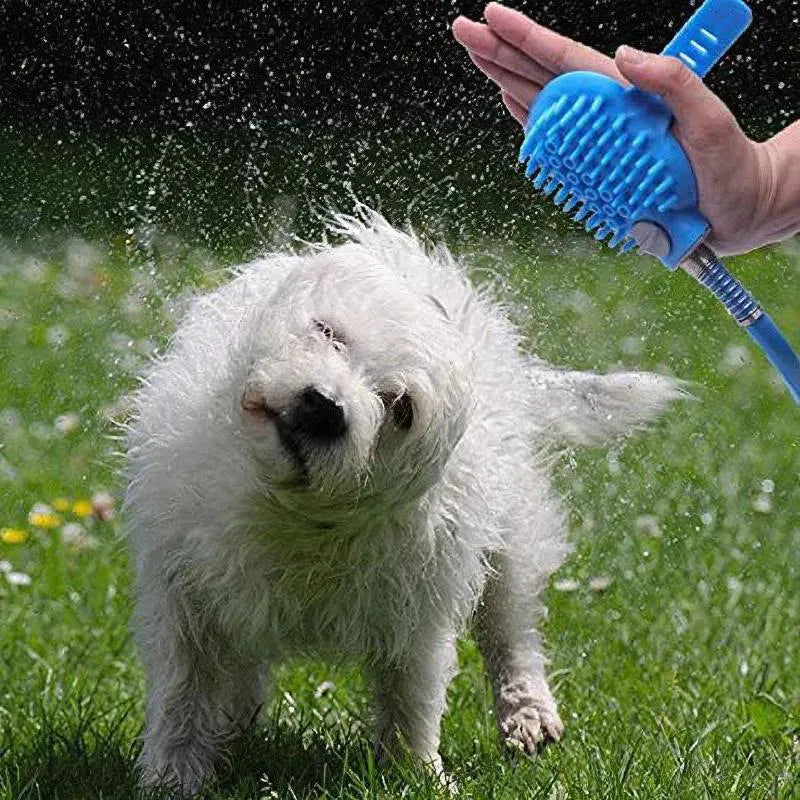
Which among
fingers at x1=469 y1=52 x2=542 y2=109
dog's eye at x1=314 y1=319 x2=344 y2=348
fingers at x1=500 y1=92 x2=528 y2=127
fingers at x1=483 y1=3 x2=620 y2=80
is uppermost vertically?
fingers at x1=483 y1=3 x2=620 y2=80

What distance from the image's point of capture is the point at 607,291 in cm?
745

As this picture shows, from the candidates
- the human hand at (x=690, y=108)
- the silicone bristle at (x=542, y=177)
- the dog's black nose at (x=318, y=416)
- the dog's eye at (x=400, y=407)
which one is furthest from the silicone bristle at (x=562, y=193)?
the dog's black nose at (x=318, y=416)

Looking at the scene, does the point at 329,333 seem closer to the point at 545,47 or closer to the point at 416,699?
the point at 545,47

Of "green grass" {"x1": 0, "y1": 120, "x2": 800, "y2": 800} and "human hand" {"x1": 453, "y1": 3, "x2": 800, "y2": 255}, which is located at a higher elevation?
"human hand" {"x1": 453, "y1": 3, "x2": 800, "y2": 255}

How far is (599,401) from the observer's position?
172 inches

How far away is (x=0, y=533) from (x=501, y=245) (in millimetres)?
3570

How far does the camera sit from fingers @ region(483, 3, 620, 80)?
3.06m

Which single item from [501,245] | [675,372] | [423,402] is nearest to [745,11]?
[423,402]

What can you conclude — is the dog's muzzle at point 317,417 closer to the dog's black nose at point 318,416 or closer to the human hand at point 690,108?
the dog's black nose at point 318,416

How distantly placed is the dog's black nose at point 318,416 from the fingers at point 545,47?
2.71 feet

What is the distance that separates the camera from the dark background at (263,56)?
34.2 feet

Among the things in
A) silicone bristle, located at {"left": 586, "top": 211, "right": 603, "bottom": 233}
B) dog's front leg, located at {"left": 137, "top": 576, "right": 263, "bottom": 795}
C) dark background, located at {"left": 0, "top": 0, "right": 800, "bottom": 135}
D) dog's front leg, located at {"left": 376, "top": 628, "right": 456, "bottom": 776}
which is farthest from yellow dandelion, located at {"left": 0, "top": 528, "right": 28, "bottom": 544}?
dark background, located at {"left": 0, "top": 0, "right": 800, "bottom": 135}

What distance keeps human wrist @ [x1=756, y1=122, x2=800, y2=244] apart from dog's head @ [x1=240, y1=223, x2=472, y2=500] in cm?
58

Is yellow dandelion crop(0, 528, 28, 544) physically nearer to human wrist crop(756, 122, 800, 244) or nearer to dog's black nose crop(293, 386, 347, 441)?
dog's black nose crop(293, 386, 347, 441)
